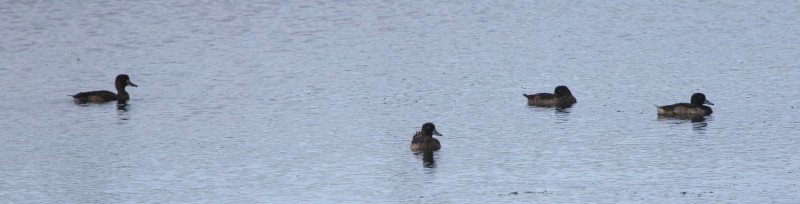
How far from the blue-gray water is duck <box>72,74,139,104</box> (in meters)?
0.36

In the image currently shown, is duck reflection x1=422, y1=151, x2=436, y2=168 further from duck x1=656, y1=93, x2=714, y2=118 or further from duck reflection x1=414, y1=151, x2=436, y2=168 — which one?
duck x1=656, y1=93, x2=714, y2=118

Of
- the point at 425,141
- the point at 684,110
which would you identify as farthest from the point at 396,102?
the point at 425,141

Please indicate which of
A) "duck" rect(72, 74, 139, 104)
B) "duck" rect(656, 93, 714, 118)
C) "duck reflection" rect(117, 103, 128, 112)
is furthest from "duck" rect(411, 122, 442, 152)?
"duck" rect(72, 74, 139, 104)

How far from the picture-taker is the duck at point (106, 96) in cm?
3575

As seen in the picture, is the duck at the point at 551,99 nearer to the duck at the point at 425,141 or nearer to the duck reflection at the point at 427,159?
the duck at the point at 425,141

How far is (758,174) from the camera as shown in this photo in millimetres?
25500

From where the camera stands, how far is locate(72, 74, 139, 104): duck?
35.8 m

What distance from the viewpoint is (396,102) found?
35125 millimetres

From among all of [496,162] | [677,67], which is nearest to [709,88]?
[677,67]

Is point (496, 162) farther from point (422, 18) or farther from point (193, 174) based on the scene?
point (422, 18)

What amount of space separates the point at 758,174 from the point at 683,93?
1118 centimetres

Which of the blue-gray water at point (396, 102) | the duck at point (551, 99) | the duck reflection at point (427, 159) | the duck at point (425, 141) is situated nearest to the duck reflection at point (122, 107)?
the blue-gray water at point (396, 102)

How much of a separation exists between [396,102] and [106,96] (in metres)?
5.93

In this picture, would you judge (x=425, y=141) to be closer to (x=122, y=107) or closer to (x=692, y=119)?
(x=692, y=119)
